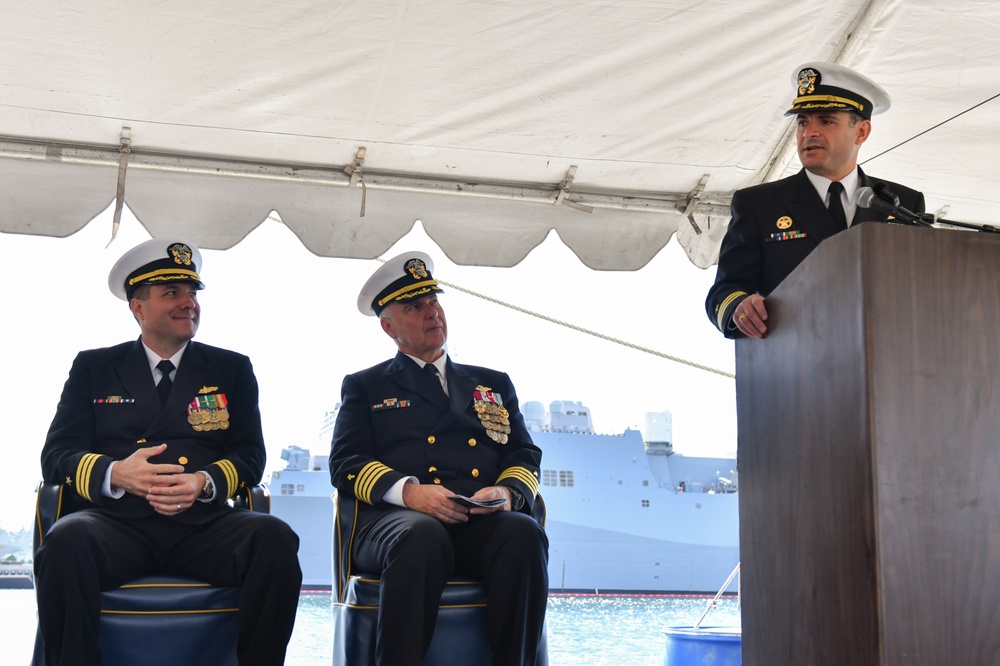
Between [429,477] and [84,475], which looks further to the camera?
[429,477]

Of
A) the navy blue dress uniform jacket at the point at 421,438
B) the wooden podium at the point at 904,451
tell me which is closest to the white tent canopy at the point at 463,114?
the navy blue dress uniform jacket at the point at 421,438

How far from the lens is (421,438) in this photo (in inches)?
115

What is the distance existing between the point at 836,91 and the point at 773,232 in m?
0.34

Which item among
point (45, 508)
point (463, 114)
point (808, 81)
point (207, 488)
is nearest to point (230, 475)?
point (207, 488)

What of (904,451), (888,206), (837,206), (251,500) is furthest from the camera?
(251,500)

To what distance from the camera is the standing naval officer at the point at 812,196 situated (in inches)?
83.5

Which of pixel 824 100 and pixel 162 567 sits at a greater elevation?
pixel 824 100

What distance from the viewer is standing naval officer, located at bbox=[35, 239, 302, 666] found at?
2.31 m

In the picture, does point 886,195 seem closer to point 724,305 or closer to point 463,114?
point 724,305

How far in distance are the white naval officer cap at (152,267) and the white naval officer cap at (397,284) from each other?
20.6 inches

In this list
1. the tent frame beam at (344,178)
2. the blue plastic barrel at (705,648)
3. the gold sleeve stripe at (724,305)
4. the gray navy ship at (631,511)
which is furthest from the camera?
the gray navy ship at (631,511)

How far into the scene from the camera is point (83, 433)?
8.96 ft

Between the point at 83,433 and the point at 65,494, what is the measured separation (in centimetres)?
19

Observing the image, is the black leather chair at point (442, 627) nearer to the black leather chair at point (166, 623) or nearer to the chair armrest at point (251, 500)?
the black leather chair at point (166, 623)
